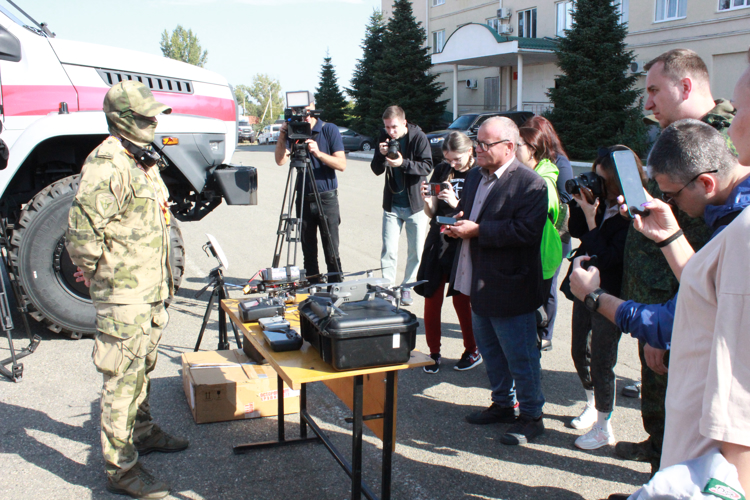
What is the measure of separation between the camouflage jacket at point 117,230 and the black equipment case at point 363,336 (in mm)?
922

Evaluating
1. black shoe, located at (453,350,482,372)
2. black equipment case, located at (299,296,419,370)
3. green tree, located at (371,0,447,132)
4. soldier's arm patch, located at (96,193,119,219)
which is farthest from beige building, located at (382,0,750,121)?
soldier's arm patch, located at (96,193,119,219)

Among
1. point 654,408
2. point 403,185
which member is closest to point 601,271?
point 654,408

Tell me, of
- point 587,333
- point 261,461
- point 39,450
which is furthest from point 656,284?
point 39,450

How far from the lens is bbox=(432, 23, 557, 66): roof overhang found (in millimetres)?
24141

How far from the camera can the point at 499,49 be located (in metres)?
24.5

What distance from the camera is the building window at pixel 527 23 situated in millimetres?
27984

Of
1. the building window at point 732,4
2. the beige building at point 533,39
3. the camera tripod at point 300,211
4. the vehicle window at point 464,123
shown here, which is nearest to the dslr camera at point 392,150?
the camera tripod at point 300,211

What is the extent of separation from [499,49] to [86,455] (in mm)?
24100

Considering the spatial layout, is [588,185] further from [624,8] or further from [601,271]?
[624,8]

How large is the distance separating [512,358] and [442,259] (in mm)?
1101

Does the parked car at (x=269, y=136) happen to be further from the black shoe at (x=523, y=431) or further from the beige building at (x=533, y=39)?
the black shoe at (x=523, y=431)

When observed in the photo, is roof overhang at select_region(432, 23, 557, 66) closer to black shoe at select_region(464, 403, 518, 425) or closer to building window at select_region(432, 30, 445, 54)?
building window at select_region(432, 30, 445, 54)

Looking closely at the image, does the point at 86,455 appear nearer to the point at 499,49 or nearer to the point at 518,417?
the point at 518,417

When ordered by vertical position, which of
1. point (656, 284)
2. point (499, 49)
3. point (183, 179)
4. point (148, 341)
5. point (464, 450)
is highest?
point (499, 49)
